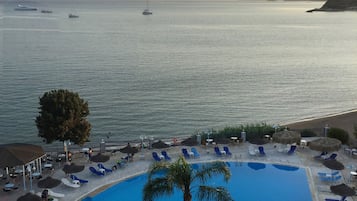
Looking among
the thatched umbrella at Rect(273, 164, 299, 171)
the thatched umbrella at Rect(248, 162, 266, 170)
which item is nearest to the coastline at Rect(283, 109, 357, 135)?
the thatched umbrella at Rect(273, 164, 299, 171)

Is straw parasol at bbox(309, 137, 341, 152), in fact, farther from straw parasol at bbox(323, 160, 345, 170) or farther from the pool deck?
straw parasol at bbox(323, 160, 345, 170)

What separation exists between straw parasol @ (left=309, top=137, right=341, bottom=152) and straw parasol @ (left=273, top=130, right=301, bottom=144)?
128cm

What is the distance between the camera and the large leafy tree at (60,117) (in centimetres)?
2328

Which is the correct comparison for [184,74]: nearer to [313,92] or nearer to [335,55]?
[313,92]

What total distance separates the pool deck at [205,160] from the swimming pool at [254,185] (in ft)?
1.42

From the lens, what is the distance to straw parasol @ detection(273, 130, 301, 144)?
26125 millimetres

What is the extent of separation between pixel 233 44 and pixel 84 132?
71.2 m

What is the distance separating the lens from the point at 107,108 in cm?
4162

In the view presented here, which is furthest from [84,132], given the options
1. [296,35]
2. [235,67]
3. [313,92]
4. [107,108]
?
[296,35]

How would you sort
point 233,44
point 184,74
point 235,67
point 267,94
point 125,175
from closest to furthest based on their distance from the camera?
point 125,175 < point 267,94 < point 184,74 < point 235,67 < point 233,44

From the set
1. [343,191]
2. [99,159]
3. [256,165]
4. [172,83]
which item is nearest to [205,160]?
[256,165]

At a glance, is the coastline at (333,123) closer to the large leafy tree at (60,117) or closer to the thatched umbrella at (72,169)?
the large leafy tree at (60,117)

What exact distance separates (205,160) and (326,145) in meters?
7.12

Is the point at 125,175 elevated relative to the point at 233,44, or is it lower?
lower
